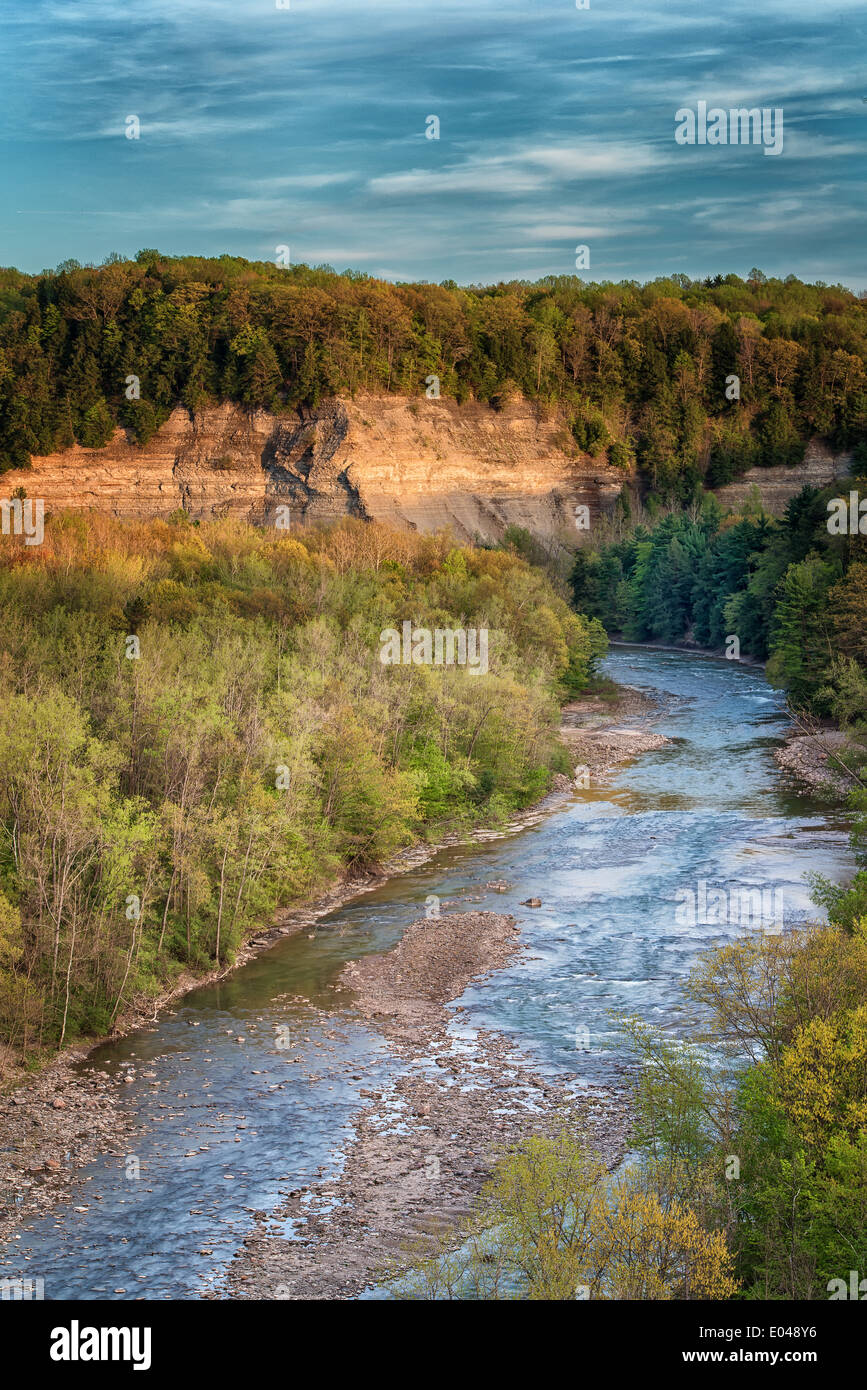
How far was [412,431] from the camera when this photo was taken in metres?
134

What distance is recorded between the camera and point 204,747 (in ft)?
121

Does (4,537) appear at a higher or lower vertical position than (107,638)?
higher

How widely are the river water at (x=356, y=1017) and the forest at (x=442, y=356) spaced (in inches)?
3270

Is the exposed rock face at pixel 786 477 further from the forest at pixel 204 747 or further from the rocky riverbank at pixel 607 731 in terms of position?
the forest at pixel 204 747

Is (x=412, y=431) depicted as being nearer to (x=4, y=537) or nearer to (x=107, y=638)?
(x=4, y=537)

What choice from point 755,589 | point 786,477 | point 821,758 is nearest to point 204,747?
point 821,758

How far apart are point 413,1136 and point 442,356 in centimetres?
12397

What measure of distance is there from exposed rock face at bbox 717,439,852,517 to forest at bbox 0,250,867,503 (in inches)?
51.9

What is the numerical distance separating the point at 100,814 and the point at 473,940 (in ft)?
38.2

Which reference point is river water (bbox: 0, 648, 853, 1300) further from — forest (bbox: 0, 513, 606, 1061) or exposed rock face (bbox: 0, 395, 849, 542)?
exposed rock face (bbox: 0, 395, 849, 542)

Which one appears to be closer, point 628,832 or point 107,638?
point 107,638

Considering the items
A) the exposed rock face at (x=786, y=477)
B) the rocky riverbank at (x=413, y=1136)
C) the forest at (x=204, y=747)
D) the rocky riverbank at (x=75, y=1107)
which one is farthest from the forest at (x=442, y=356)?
the rocky riverbank at (x=413, y=1136)
